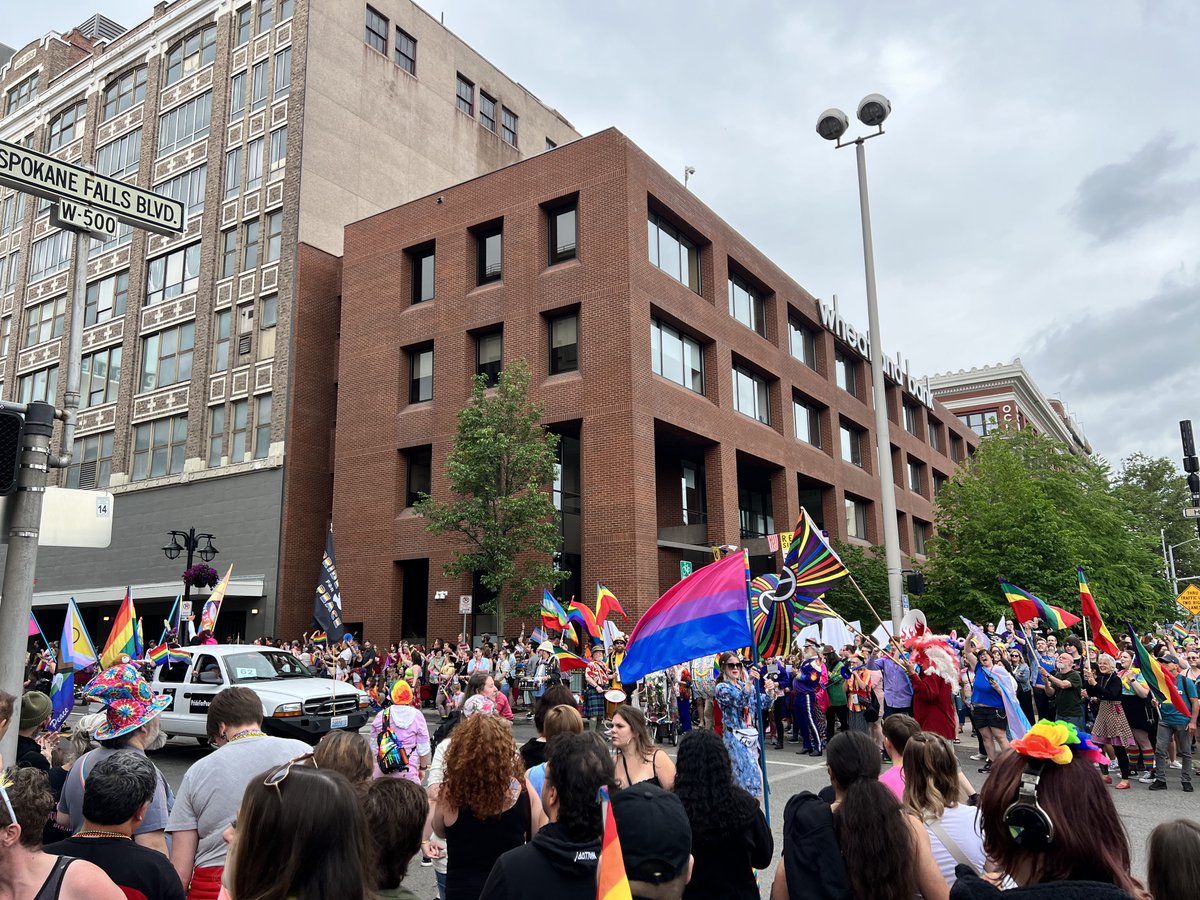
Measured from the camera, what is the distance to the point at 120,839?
3.72 meters

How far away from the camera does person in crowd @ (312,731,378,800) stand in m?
4.64

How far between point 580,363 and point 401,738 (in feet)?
70.7

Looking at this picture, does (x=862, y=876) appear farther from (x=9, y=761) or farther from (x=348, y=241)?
(x=348, y=241)

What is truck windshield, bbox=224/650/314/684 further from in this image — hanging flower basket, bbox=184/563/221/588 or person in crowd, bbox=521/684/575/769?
Result: hanging flower basket, bbox=184/563/221/588

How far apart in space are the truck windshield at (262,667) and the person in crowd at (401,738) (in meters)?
Answer: 7.52

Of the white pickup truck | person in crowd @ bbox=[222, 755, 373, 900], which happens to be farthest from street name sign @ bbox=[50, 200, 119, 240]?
the white pickup truck

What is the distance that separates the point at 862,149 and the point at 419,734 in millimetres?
16912

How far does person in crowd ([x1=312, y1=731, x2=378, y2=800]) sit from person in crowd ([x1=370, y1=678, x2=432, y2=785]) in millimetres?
3530

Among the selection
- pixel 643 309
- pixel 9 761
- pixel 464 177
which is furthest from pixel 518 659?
pixel 464 177

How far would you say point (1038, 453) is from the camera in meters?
43.9

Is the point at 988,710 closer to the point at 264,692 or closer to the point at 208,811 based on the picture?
the point at 264,692

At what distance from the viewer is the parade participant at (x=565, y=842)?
11.2ft

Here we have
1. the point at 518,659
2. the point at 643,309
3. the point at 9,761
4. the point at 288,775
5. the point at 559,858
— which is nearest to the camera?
the point at 288,775

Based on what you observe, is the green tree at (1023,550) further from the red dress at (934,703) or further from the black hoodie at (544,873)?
the black hoodie at (544,873)
